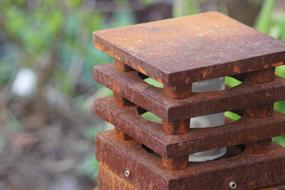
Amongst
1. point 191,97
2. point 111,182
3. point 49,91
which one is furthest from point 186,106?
point 49,91

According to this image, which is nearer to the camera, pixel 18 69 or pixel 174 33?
pixel 174 33

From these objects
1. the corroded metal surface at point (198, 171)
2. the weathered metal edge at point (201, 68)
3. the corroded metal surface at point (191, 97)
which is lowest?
the corroded metal surface at point (198, 171)

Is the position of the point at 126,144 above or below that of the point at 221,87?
below

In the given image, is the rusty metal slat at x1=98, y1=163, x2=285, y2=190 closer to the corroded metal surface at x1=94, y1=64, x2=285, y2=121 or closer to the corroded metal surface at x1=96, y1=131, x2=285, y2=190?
the corroded metal surface at x1=96, y1=131, x2=285, y2=190

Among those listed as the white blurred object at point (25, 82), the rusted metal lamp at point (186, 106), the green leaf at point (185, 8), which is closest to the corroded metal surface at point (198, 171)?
the rusted metal lamp at point (186, 106)

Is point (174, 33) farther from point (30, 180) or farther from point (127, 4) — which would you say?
point (127, 4)

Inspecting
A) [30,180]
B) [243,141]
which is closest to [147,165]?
[243,141]

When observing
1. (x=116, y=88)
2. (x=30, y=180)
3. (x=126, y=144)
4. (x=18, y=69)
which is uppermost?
(x=116, y=88)

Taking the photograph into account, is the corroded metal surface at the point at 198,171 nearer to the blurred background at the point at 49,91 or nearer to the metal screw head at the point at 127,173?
the metal screw head at the point at 127,173
